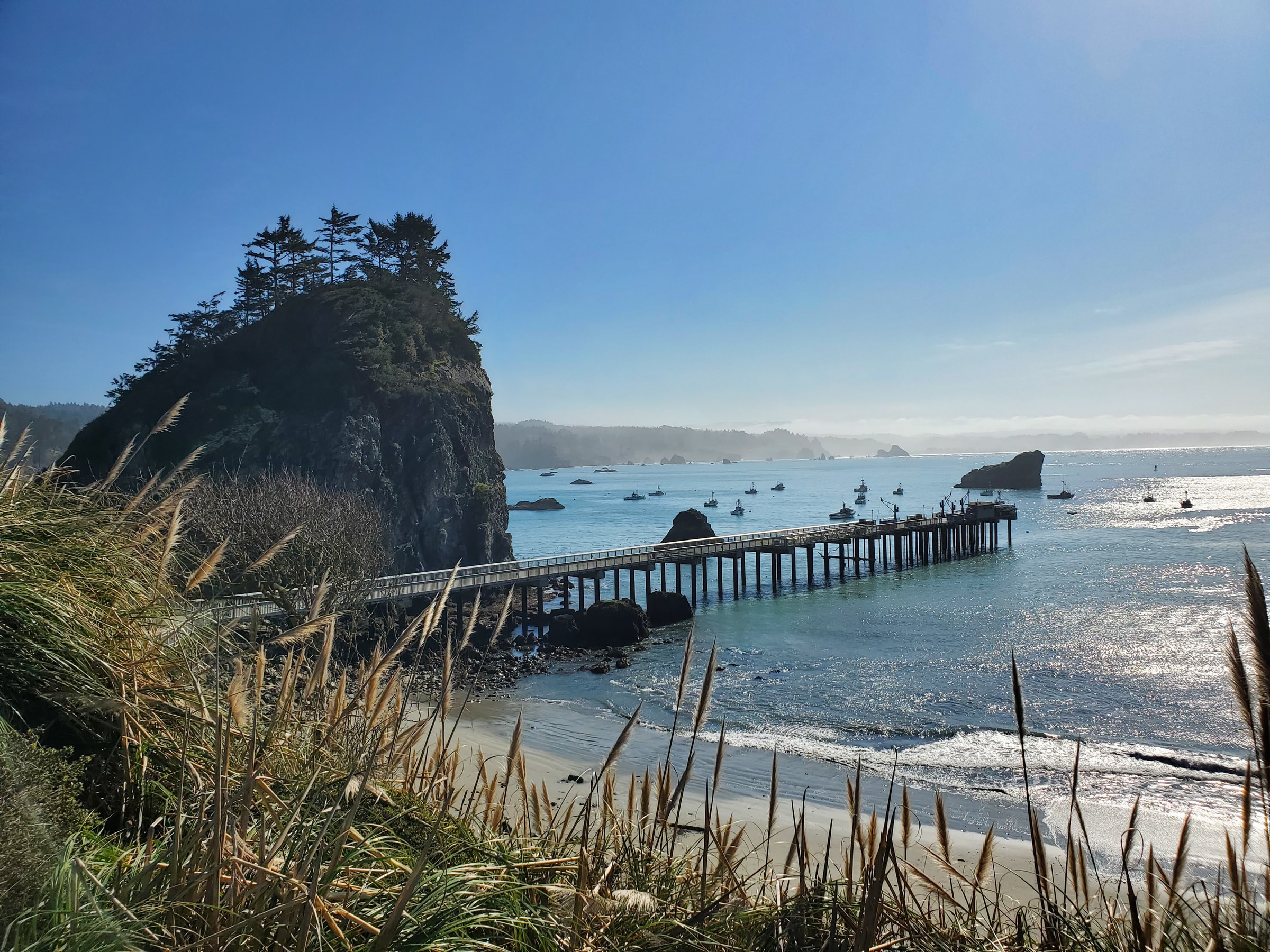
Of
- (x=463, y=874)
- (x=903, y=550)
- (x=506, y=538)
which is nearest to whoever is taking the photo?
(x=463, y=874)

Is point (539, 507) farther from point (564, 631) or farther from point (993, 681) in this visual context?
point (993, 681)

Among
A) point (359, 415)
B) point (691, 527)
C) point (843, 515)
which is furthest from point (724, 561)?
point (359, 415)

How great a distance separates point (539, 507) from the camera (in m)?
128

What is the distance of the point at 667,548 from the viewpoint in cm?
4191

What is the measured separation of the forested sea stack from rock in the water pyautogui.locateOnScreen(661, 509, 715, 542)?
45.4 feet

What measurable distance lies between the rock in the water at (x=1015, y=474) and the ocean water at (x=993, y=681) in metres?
98.9

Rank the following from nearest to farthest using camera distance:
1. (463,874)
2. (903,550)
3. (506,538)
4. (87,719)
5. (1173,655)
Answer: (463,874), (87,719), (1173,655), (506,538), (903,550)

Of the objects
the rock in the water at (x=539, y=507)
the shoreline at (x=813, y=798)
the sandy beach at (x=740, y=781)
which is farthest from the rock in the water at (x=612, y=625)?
the rock in the water at (x=539, y=507)

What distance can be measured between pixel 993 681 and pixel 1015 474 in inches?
5708

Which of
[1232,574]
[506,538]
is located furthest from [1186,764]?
[506,538]

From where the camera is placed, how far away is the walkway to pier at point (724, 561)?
105ft

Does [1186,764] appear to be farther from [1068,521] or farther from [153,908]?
[1068,521]

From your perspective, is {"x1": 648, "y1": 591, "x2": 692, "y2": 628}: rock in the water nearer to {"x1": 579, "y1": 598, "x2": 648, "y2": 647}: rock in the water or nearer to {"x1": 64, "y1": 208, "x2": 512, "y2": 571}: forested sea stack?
{"x1": 579, "y1": 598, "x2": 648, "y2": 647}: rock in the water

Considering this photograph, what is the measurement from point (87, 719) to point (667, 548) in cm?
3930
